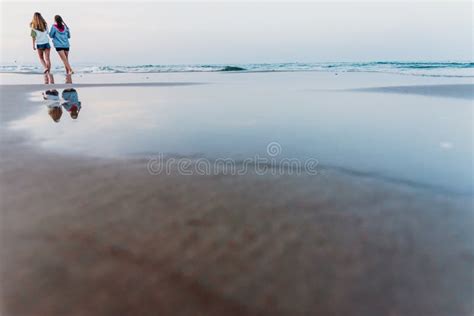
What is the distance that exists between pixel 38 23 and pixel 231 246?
1228 cm

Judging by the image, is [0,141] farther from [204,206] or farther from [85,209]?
[204,206]

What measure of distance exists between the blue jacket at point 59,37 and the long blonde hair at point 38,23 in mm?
324

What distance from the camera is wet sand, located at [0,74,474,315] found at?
1080 millimetres

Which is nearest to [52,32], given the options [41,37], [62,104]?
[41,37]

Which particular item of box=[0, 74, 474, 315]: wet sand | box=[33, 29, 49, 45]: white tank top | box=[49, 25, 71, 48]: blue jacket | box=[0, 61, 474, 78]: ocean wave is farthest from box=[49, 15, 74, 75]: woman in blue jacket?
box=[0, 74, 474, 315]: wet sand

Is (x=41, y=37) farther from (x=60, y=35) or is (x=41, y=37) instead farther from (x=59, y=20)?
(x=59, y=20)

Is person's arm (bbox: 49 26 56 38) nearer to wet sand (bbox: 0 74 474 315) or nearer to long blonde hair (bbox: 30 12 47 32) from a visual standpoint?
long blonde hair (bbox: 30 12 47 32)

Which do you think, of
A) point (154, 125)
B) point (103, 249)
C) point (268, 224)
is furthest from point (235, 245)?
point (154, 125)

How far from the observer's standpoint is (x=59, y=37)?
10680 mm

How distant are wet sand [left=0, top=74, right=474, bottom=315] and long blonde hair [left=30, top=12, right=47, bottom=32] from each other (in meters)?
10.7

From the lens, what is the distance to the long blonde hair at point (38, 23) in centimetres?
1029

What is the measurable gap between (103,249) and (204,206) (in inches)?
22.9

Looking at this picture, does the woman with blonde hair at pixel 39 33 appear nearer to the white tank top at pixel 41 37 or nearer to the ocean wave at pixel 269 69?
the white tank top at pixel 41 37

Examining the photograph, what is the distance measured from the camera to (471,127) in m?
3.59
